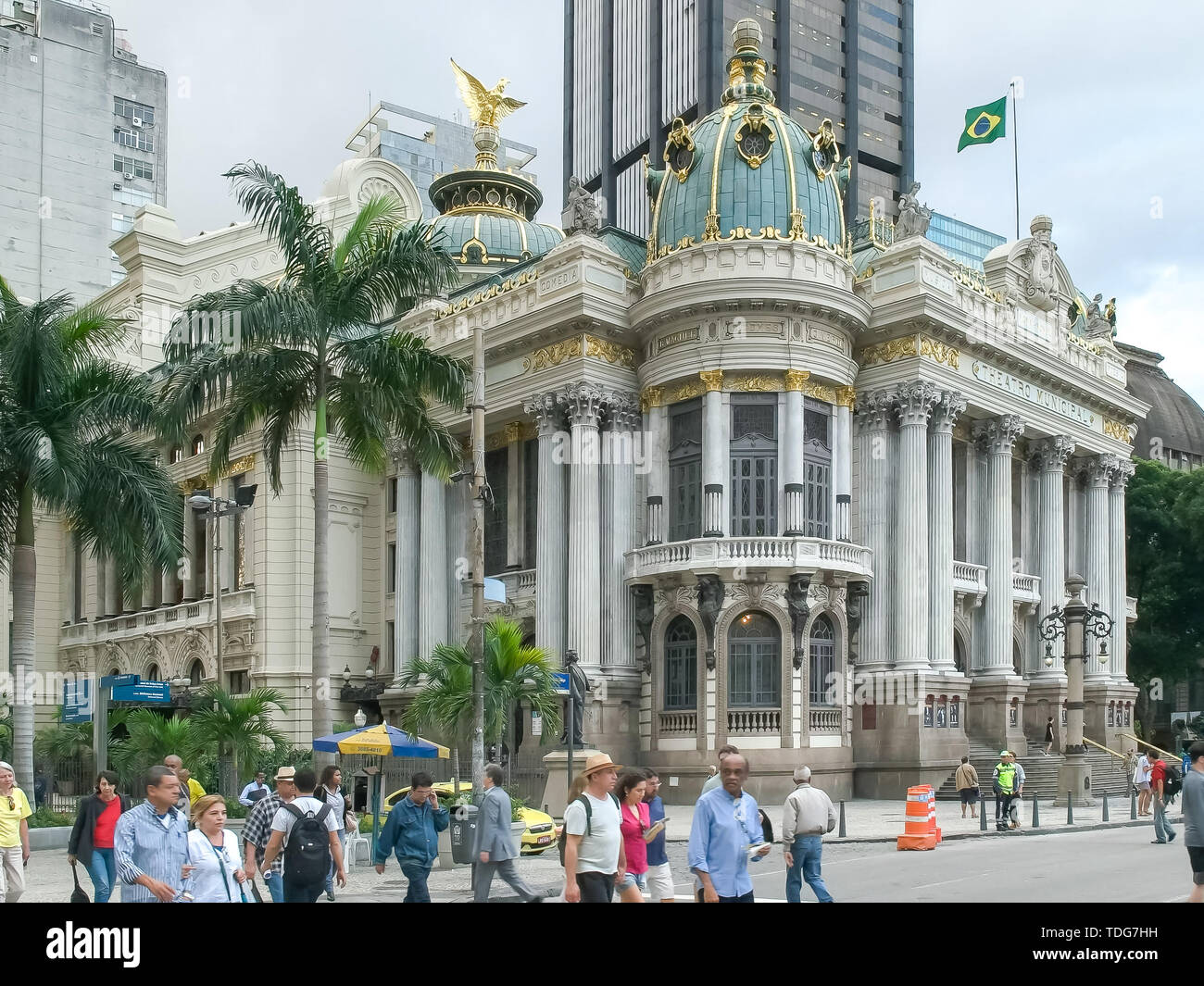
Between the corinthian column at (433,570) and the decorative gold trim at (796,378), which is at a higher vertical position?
the decorative gold trim at (796,378)

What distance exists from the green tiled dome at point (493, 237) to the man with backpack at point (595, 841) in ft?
164

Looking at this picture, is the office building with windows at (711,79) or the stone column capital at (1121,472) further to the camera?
the office building with windows at (711,79)

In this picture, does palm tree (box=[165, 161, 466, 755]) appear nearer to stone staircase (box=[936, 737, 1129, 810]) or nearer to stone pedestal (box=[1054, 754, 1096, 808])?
stone pedestal (box=[1054, 754, 1096, 808])

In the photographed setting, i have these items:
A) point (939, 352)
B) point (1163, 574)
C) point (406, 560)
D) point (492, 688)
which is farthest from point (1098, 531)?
point (492, 688)

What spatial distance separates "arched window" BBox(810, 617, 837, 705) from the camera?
41.8 metres

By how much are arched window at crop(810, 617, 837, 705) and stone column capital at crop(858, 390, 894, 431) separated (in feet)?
20.8

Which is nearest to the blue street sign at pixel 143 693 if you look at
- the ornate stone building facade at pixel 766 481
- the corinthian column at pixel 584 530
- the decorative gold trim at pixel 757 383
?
the ornate stone building facade at pixel 766 481

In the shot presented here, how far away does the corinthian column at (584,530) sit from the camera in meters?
42.8

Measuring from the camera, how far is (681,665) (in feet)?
139

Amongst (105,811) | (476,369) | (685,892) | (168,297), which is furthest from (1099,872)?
(168,297)

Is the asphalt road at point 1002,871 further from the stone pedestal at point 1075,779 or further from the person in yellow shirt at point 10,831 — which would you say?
the person in yellow shirt at point 10,831

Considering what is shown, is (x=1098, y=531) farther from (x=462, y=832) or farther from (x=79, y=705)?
(x=79, y=705)

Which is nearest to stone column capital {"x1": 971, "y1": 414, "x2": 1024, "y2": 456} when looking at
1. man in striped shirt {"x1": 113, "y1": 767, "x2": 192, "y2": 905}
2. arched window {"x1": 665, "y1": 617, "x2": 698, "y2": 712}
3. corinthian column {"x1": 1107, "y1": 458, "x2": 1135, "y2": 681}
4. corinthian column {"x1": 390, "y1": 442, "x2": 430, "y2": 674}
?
corinthian column {"x1": 1107, "y1": 458, "x2": 1135, "y2": 681}
